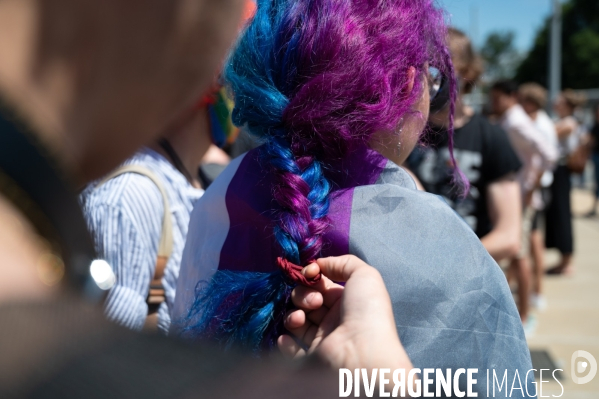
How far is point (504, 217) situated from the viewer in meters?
3.02

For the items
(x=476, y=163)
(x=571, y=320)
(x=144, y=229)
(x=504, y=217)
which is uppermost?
(x=144, y=229)

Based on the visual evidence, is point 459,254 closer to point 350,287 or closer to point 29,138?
point 350,287

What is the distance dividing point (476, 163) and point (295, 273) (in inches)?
88.1

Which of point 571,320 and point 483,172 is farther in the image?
point 571,320

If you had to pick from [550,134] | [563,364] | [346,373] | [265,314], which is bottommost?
[563,364]

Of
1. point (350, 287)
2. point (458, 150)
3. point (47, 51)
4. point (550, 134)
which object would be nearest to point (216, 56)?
point (47, 51)

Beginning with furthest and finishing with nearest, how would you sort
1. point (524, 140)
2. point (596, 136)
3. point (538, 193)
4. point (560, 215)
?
point (596, 136)
point (560, 215)
point (538, 193)
point (524, 140)

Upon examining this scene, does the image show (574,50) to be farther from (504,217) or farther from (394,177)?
(394,177)

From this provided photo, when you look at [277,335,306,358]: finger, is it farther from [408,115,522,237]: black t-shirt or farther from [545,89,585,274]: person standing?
[545,89,585,274]: person standing

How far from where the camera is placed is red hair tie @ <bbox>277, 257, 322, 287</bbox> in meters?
1.01

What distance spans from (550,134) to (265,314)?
5497 mm

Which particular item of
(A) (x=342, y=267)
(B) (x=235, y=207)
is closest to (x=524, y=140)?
(B) (x=235, y=207)

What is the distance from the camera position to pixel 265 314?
108cm

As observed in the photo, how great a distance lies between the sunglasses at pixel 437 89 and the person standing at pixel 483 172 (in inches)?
54.2
